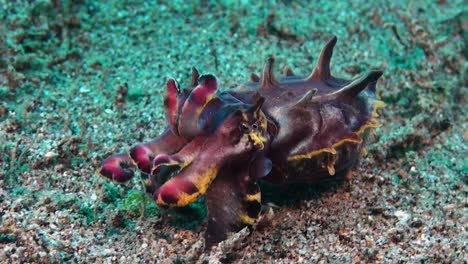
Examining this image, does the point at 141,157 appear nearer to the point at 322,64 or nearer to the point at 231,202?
the point at 231,202

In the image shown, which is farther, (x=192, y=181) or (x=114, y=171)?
(x=114, y=171)

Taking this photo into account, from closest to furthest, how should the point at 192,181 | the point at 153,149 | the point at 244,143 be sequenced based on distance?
the point at 192,181 < the point at 244,143 < the point at 153,149

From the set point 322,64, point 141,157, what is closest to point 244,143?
point 141,157

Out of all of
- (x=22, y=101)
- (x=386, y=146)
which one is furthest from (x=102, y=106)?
(x=386, y=146)

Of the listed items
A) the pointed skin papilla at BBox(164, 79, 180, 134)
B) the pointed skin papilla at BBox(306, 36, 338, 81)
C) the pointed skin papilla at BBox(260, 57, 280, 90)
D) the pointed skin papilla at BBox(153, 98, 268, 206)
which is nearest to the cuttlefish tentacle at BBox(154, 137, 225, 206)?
the pointed skin papilla at BBox(153, 98, 268, 206)

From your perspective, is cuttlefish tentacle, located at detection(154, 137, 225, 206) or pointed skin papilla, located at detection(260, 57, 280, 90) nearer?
cuttlefish tentacle, located at detection(154, 137, 225, 206)

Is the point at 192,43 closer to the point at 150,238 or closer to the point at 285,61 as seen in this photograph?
the point at 285,61

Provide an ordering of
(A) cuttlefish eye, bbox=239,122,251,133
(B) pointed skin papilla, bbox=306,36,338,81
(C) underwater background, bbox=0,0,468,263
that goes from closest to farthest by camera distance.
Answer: (A) cuttlefish eye, bbox=239,122,251,133, (C) underwater background, bbox=0,0,468,263, (B) pointed skin papilla, bbox=306,36,338,81

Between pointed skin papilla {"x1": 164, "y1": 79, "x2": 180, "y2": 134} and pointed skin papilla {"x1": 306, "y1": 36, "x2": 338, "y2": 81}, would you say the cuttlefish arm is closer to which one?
pointed skin papilla {"x1": 164, "y1": 79, "x2": 180, "y2": 134}
